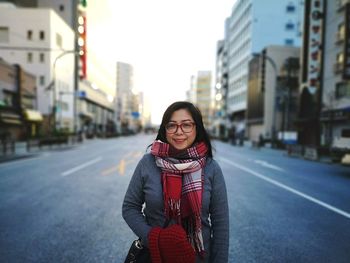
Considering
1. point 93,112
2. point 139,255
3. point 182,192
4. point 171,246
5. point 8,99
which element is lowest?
point 139,255

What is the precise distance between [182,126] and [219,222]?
2.52ft

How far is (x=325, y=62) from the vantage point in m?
31.6

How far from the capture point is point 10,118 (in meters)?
34.9

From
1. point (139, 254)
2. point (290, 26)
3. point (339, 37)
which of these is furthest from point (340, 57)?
point (290, 26)

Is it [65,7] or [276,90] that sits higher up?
[65,7]

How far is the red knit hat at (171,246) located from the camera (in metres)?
→ 1.89

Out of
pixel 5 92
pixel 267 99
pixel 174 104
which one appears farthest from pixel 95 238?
pixel 267 99

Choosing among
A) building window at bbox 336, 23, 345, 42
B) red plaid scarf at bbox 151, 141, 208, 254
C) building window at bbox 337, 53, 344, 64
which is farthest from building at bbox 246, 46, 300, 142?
red plaid scarf at bbox 151, 141, 208, 254

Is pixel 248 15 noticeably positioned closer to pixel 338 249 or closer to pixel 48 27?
pixel 48 27

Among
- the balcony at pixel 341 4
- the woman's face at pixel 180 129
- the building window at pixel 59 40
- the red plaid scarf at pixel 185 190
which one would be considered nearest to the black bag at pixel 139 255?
the red plaid scarf at pixel 185 190

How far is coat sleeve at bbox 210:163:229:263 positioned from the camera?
7.23 feet

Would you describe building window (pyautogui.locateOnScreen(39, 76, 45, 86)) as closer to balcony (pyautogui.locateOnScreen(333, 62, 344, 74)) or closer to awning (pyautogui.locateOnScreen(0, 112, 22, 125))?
awning (pyautogui.locateOnScreen(0, 112, 22, 125))

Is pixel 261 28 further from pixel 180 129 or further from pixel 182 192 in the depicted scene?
pixel 182 192

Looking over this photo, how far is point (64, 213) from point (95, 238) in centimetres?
172
